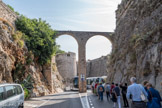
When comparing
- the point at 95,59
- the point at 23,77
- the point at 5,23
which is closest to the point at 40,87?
the point at 23,77

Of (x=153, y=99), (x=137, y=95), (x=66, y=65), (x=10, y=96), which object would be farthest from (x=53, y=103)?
(x=66, y=65)

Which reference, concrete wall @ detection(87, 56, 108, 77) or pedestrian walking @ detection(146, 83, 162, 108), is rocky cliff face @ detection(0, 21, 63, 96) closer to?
pedestrian walking @ detection(146, 83, 162, 108)

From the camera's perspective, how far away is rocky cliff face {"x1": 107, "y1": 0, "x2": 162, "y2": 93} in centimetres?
1389

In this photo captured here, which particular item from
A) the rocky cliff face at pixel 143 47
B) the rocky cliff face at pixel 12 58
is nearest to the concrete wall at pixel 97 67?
the rocky cliff face at pixel 143 47

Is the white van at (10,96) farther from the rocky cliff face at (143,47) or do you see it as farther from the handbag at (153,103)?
the rocky cliff face at (143,47)

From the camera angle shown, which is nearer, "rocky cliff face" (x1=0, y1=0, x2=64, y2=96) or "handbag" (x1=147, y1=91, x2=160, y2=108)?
"handbag" (x1=147, y1=91, x2=160, y2=108)

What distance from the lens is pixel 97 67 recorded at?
5725 centimetres

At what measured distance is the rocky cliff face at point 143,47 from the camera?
13.9 meters

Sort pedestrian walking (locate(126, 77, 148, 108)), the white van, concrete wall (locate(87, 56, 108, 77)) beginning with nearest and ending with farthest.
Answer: pedestrian walking (locate(126, 77, 148, 108)), the white van, concrete wall (locate(87, 56, 108, 77))

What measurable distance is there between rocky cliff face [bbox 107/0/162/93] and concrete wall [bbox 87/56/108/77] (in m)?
26.7

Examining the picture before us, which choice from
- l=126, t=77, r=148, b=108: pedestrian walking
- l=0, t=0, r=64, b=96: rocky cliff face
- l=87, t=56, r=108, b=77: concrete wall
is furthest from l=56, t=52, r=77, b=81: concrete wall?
l=126, t=77, r=148, b=108: pedestrian walking

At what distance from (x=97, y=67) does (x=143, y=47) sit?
Result: 4076 centimetres

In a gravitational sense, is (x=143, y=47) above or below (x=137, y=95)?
above

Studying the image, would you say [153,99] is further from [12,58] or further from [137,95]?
[12,58]
